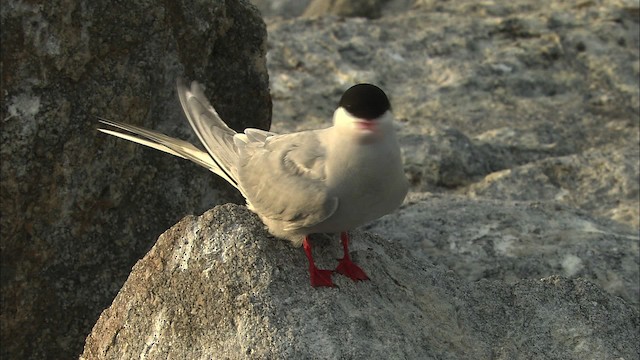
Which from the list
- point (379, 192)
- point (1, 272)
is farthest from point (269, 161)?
point (1, 272)

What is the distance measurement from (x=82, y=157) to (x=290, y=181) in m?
1.35

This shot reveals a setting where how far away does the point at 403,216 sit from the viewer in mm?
5605

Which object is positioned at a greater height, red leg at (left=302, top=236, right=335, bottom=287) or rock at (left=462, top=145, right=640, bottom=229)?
red leg at (left=302, top=236, right=335, bottom=287)

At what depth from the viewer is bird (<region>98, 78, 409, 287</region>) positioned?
3.22 metres

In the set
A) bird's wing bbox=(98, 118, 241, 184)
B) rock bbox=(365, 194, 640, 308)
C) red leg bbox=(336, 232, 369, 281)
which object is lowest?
rock bbox=(365, 194, 640, 308)

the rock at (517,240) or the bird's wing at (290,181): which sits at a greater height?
the bird's wing at (290,181)

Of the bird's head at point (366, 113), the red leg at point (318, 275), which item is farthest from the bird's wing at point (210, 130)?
the bird's head at point (366, 113)

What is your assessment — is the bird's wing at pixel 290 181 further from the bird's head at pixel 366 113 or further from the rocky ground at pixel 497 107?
the rocky ground at pixel 497 107

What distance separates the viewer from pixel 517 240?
5.29m

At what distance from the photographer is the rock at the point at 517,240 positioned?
495 centimetres

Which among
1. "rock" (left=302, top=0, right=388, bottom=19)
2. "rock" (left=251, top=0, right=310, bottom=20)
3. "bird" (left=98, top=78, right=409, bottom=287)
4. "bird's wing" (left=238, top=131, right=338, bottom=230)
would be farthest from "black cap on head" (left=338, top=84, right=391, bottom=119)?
"rock" (left=251, top=0, right=310, bottom=20)

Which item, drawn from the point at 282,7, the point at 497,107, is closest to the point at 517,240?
the point at 497,107

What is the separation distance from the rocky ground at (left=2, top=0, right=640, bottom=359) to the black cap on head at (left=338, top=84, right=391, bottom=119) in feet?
2.34

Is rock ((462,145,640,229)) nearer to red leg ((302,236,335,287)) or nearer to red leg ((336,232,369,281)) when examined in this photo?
red leg ((336,232,369,281))
